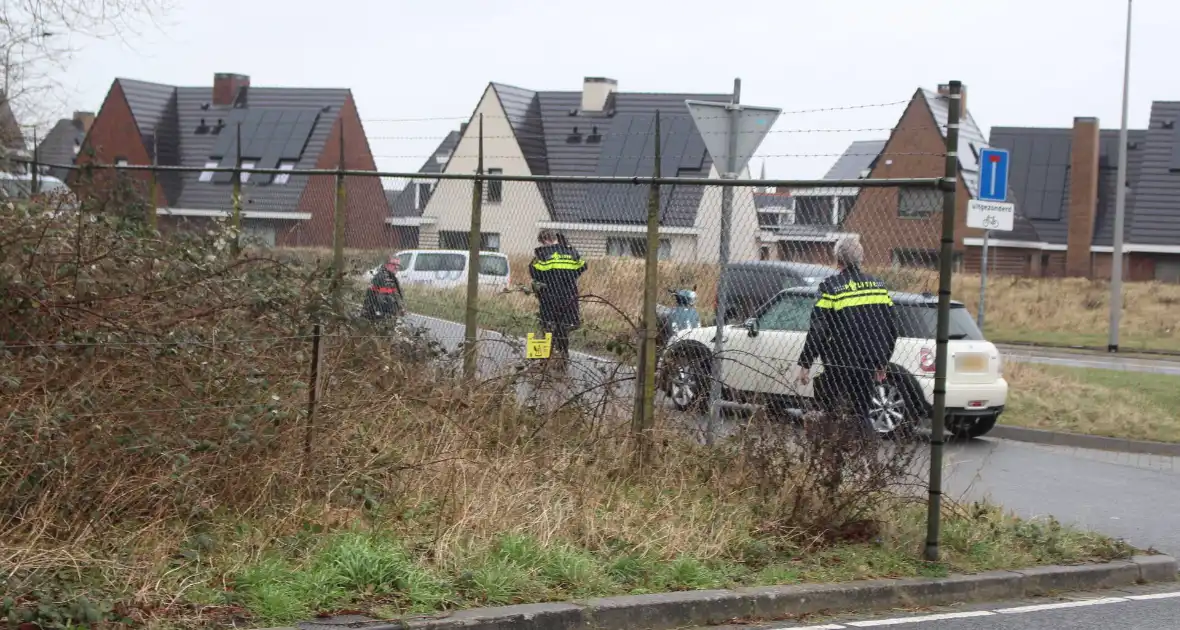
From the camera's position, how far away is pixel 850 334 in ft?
29.8

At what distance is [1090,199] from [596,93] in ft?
65.8

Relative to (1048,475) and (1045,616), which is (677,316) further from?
(1048,475)

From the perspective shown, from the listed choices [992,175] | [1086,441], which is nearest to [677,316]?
[1086,441]

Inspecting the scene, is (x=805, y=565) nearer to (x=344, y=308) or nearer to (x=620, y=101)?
(x=344, y=308)

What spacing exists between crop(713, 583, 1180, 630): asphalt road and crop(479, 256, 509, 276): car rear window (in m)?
4.80

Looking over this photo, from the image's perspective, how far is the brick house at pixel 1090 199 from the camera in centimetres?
5100

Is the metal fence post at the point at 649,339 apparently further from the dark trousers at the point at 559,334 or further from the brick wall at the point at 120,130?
the brick wall at the point at 120,130

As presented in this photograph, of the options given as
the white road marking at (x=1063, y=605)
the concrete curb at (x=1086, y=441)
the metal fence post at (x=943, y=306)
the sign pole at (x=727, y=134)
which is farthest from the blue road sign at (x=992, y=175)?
the white road marking at (x=1063, y=605)

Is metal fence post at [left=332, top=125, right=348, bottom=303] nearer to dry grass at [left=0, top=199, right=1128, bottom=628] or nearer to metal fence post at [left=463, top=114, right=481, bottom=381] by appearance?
metal fence post at [left=463, top=114, right=481, bottom=381]

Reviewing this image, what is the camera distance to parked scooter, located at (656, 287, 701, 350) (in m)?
9.63

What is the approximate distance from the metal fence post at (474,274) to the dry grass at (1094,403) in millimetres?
7125

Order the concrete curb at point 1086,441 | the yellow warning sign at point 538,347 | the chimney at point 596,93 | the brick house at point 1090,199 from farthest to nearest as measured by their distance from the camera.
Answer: the chimney at point 596,93, the brick house at point 1090,199, the concrete curb at point 1086,441, the yellow warning sign at point 538,347

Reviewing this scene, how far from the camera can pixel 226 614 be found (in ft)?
18.6

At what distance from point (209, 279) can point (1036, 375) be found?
39.0ft
